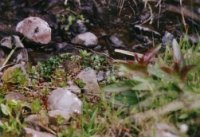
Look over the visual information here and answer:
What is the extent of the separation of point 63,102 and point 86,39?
76 centimetres

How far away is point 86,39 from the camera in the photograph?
332 centimetres

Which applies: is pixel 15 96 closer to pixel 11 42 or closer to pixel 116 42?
pixel 11 42

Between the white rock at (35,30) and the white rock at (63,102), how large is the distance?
0.67 meters

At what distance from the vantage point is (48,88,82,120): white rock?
8.54ft

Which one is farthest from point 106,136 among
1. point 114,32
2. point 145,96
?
point 114,32

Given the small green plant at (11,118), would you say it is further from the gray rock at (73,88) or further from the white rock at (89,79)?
the white rock at (89,79)

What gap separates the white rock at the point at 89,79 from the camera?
9.30ft

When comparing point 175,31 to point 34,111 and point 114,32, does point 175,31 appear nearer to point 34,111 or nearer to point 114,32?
point 114,32

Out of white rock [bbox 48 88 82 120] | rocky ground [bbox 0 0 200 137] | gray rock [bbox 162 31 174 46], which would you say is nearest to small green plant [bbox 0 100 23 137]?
rocky ground [bbox 0 0 200 137]

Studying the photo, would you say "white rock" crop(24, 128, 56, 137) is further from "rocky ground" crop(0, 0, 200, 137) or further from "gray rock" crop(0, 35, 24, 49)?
"gray rock" crop(0, 35, 24, 49)

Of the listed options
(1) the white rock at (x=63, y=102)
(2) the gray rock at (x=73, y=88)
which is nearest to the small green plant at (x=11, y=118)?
(1) the white rock at (x=63, y=102)

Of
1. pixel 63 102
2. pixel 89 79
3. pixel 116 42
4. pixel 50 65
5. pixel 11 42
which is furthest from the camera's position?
pixel 116 42

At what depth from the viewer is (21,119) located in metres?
2.55

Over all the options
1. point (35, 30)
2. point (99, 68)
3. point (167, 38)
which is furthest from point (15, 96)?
point (167, 38)
